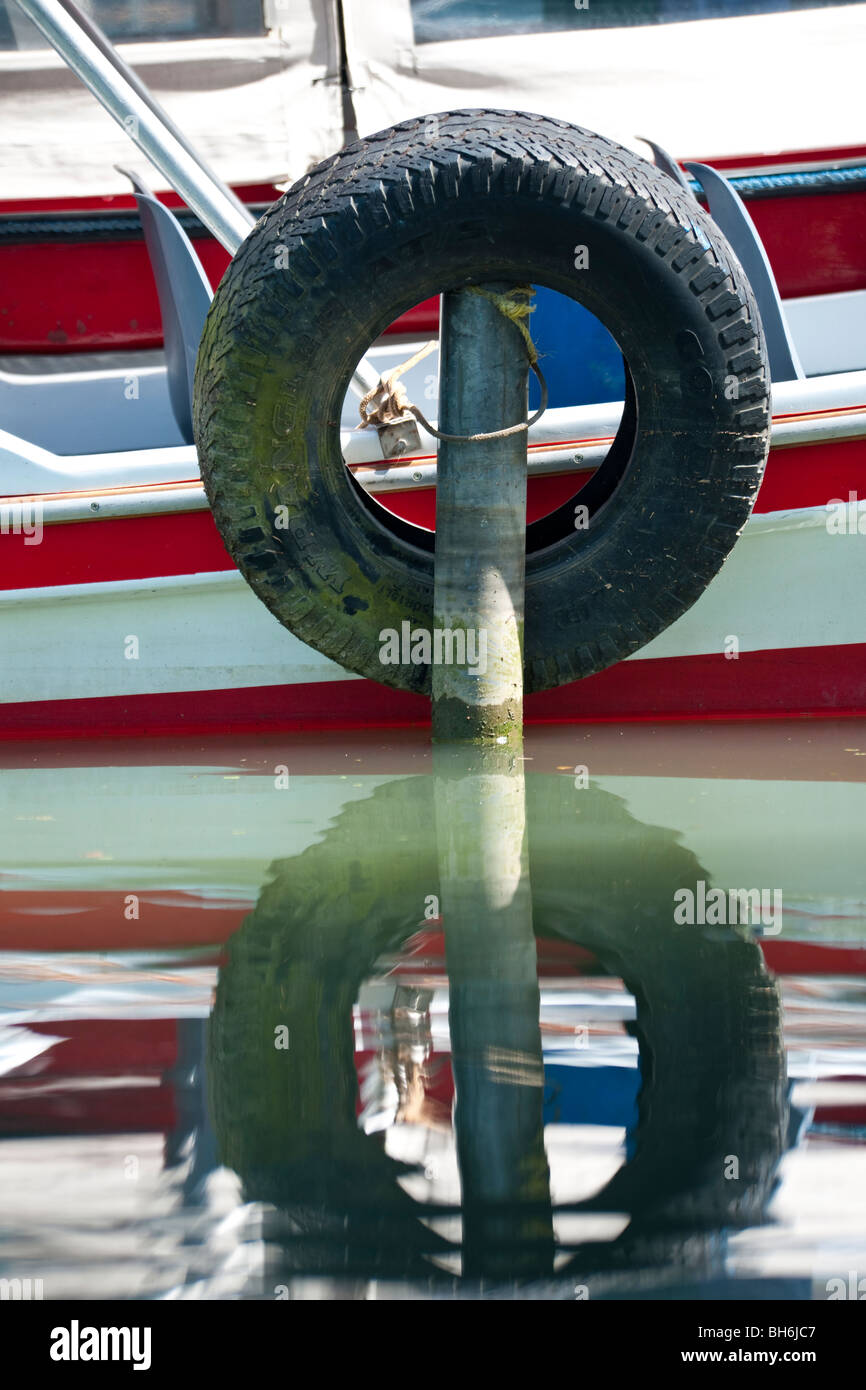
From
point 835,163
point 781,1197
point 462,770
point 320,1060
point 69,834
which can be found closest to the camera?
point 781,1197

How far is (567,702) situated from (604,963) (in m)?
2.07

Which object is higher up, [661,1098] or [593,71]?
[593,71]

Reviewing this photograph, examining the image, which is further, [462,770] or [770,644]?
[770,644]

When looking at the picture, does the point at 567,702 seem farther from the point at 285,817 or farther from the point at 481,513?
the point at 285,817

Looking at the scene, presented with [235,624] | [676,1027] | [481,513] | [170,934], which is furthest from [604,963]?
[235,624]

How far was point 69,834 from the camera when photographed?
8.30 ft

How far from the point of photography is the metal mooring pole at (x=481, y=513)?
3.15 meters

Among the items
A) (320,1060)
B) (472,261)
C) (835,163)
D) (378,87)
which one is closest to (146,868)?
(320,1060)

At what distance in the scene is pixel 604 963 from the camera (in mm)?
1698

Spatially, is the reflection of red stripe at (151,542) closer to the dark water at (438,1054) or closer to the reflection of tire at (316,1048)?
the dark water at (438,1054)

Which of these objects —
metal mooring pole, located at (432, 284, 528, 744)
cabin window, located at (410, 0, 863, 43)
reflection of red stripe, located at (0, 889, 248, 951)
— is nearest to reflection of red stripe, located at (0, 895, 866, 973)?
reflection of red stripe, located at (0, 889, 248, 951)
